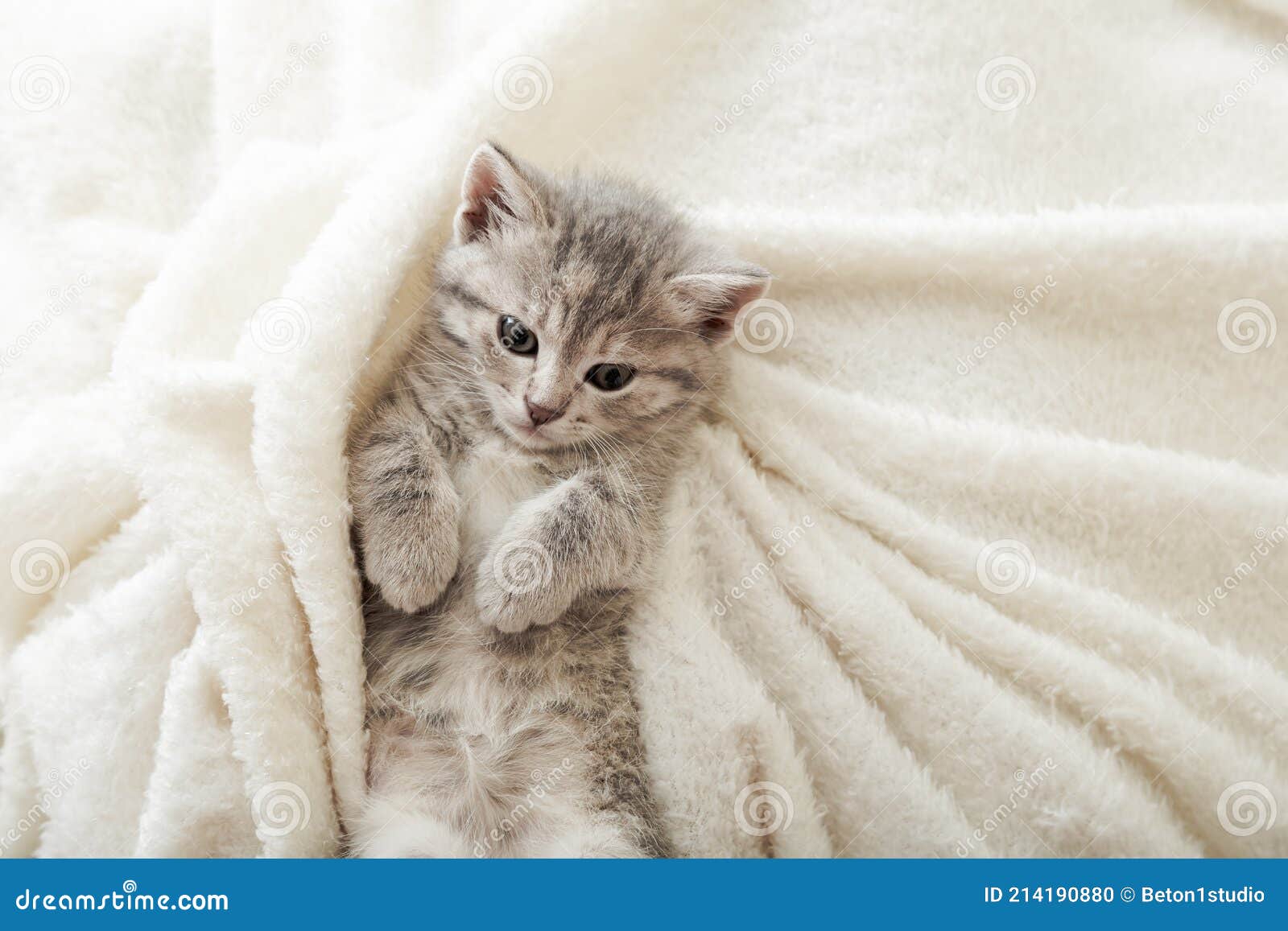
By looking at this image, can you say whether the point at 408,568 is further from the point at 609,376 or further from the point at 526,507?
the point at 609,376

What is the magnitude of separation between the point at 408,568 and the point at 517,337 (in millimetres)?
398

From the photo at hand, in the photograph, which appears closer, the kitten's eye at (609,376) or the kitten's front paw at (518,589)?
the kitten's front paw at (518,589)

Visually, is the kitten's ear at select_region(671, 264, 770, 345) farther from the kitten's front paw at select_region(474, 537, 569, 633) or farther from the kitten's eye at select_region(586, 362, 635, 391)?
the kitten's front paw at select_region(474, 537, 569, 633)

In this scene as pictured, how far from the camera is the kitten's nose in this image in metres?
1.34

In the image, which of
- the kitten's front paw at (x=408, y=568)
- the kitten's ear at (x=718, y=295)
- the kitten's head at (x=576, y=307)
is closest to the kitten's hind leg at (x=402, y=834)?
the kitten's front paw at (x=408, y=568)

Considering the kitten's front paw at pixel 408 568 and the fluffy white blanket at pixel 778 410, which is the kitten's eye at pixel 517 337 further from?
the kitten's front paw at pixel 408 568

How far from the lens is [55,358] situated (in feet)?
4.95

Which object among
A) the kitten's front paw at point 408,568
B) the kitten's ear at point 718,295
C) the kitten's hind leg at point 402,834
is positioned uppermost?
the kitten's ear at point 718,295

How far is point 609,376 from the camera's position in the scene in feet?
4.65

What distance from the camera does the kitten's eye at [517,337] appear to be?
1387mm

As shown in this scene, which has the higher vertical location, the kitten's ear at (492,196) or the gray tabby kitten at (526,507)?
the kitten's ear at (492,196)

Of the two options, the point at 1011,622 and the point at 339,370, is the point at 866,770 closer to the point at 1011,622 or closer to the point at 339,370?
the point at 1011,622

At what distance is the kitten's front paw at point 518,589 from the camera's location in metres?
1.28

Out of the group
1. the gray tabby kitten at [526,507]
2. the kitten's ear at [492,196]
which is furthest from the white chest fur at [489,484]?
the kitten's ear at [492,196]
